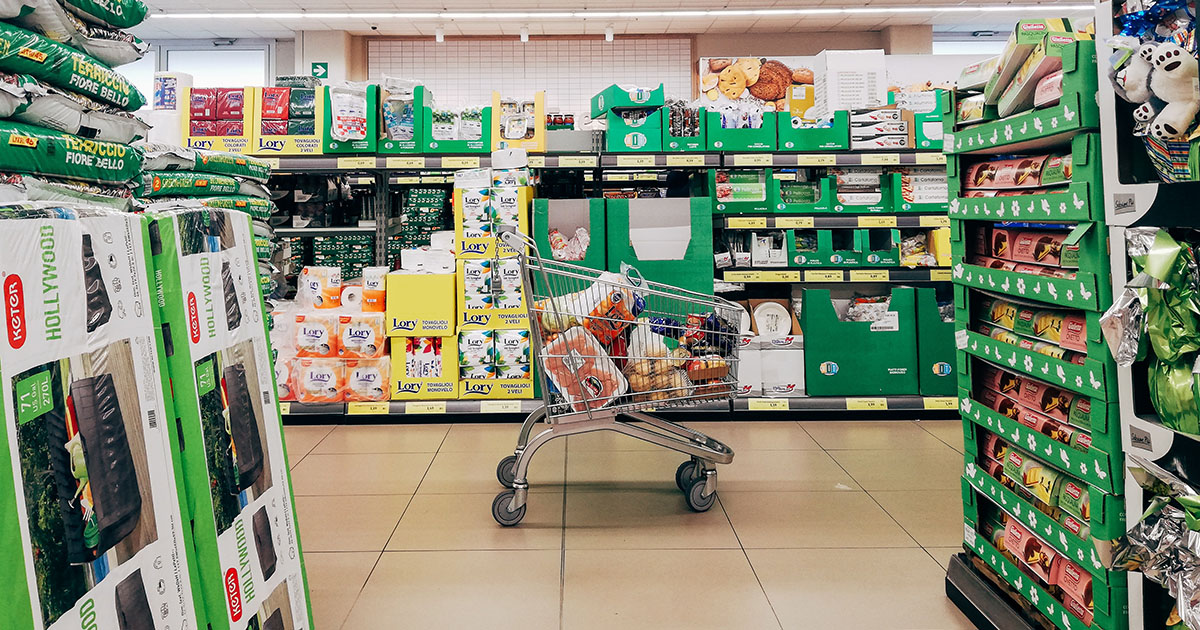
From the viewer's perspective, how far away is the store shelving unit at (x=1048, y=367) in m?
1.53

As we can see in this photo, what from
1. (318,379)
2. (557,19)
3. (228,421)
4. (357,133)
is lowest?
(318,379)

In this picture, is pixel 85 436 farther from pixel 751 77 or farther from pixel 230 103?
pixel 751 77

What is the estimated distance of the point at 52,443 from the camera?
99 centimetres

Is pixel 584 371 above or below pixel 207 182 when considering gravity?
below

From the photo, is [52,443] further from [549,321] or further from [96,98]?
[549,321]

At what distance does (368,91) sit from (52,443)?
384 cm

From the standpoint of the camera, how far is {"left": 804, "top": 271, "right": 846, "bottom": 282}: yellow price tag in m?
4.47

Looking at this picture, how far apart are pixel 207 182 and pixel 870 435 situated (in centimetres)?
331

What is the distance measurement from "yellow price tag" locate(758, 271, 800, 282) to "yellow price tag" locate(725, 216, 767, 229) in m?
0.27

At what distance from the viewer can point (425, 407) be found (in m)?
4.30

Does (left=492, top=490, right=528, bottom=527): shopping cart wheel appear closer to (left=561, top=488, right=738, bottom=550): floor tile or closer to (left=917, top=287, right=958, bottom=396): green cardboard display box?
(left=561, top=488, right=738, bottom=550): floor tile

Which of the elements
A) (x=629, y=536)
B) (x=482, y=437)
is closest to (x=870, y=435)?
(x=629, y=536)

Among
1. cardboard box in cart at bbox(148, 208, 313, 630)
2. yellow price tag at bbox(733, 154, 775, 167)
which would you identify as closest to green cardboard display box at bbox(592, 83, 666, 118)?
yellow price tag at bbox(733, 154, 775, 167)

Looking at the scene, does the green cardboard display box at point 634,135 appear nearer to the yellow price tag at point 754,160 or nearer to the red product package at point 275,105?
the yellow price tag at point 754,160
